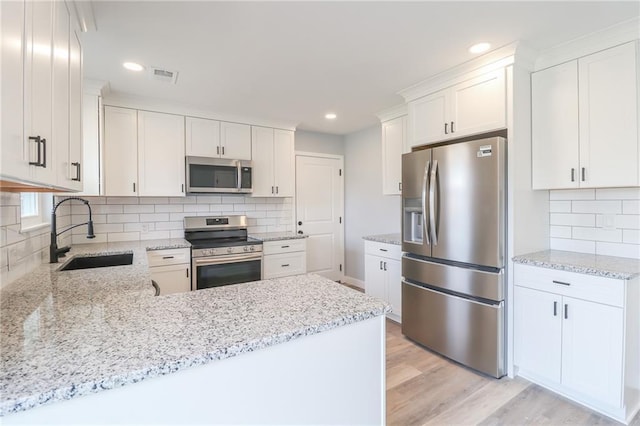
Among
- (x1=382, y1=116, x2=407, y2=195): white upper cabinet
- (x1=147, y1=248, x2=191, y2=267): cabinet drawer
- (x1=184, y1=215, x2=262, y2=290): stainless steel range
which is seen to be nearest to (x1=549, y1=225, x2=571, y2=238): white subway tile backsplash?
(x1=382, y1=116, x2=407, y2=195): white upper cabinet

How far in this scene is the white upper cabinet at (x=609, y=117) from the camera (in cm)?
198

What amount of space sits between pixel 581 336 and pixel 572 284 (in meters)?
0.32

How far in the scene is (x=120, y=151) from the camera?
10.6 feet

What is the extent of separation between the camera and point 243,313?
3.60 ft

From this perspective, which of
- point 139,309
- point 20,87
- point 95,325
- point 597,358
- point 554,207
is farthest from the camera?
point 554,207

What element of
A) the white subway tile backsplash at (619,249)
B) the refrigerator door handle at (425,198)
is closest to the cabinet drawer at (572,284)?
the white subway tile backsplash at (619,249)

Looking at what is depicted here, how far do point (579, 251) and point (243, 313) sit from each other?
2.66m

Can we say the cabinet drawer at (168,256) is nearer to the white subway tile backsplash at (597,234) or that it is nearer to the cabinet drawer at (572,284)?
the cabinet drawer at (572,284)

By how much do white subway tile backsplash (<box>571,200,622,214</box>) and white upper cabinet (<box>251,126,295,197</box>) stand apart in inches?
119

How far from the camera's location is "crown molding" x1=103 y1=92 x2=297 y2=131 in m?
3.17

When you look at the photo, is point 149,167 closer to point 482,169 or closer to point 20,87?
point 20,87

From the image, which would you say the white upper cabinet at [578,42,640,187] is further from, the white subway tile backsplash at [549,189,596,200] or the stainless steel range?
the stainless steel range

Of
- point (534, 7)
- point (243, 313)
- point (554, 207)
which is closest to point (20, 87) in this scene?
point (243, 313)

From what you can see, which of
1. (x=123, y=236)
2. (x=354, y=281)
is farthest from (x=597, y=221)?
(x=123, y=236)
